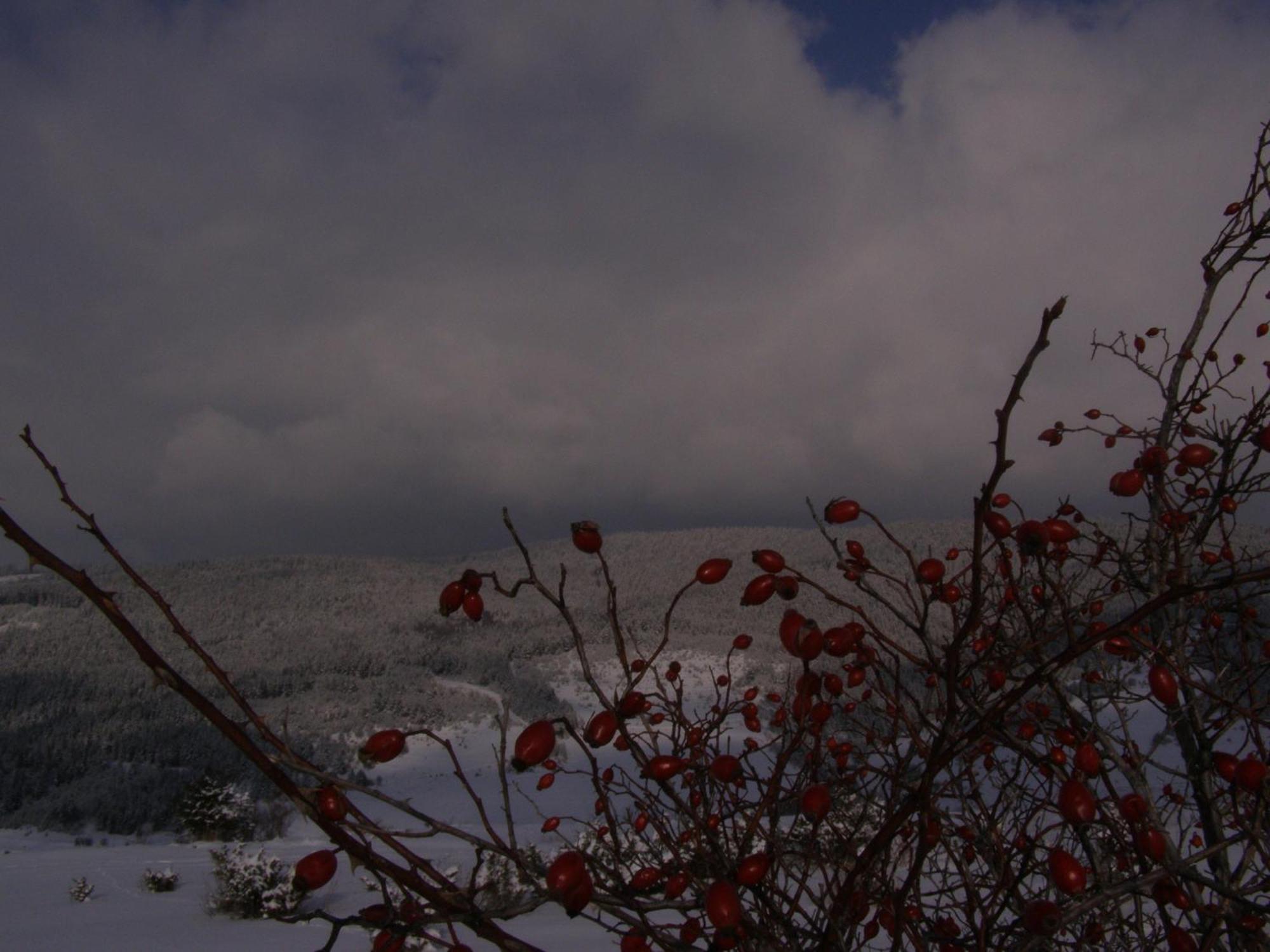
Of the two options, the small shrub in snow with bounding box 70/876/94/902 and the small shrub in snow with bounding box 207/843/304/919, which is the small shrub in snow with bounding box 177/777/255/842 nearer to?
the small shrub in snow with bounding box 70/876/94/902

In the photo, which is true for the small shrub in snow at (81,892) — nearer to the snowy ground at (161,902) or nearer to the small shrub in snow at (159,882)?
the snowy ground at (161,902)

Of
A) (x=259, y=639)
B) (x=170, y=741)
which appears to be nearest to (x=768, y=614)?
(x=259, y=639)

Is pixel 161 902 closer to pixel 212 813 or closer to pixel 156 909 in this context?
pixel 156 909

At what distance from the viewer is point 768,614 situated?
175 feet

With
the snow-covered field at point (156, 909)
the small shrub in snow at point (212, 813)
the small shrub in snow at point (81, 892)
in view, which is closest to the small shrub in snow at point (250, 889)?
the snow-covered field at point (156, 909)

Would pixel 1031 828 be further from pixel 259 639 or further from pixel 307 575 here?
pixel 307 575

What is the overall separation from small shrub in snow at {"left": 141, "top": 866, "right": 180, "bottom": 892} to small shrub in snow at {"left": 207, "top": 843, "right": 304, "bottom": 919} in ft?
5.34

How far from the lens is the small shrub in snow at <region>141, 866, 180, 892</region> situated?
35.1 ft

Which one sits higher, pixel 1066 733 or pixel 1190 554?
pixel 1190 554

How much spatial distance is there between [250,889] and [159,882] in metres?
2.60

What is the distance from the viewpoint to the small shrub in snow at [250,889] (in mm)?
9156

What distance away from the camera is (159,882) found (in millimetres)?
10703

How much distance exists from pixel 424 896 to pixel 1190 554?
237 cm

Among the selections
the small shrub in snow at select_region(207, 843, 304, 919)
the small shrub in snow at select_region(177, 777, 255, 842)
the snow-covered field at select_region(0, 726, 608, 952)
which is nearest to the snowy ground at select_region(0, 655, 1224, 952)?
the snow-covered field at select_region(0, 726, 608, 952)
